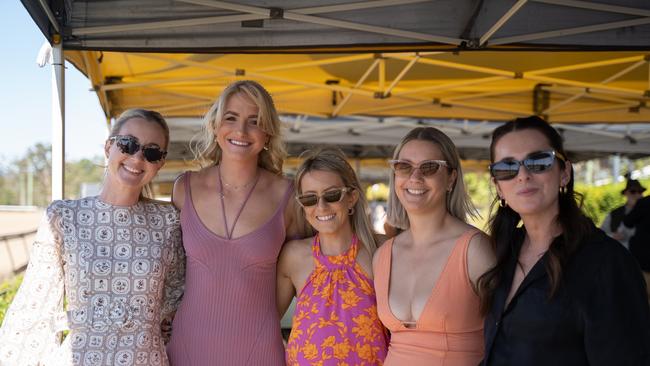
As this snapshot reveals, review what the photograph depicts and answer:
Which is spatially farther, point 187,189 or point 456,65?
point 456,65

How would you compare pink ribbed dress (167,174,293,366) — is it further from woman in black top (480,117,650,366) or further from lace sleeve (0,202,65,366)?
woman in black top (480,117,650,366)

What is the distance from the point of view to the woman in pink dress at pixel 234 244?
2412mm

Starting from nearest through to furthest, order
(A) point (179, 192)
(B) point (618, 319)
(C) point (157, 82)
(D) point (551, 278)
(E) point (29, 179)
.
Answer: (B) point (618, 319) < (D) point (551, 278) < (A) point (179, 192) < (C) point (157, 82) < (E) point (29, 179)

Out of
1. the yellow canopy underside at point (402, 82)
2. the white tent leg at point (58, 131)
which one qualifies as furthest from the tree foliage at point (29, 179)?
the white tent leg at point (58, 131)

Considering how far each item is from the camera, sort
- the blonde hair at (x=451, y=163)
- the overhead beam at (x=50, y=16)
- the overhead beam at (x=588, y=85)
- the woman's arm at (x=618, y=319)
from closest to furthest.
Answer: the woman's arm at (x=618, y=319), the blonde hair at (x=451, y=163), the overhead beam at (x=50, y=16), the overhead beam at (x=588, y=85)

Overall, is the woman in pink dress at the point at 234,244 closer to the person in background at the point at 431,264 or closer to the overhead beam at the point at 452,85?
the person in background at the point at 431,264

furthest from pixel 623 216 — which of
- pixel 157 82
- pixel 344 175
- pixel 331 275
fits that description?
pixel 331 275

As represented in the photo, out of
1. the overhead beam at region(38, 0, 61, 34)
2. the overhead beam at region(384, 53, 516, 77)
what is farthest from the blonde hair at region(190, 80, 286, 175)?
the overhead beam at region(384, 53, 516, 77)

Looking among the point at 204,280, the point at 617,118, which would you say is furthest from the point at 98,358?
the point at 617,118

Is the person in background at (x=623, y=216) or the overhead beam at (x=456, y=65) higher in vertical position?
the overhead beam at (x=456, y=65)

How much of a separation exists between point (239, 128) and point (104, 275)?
737mm

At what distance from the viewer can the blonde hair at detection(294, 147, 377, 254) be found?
252cm

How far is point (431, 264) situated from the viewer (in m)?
2.16

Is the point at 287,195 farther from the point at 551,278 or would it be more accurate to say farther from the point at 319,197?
the point at 551,278
